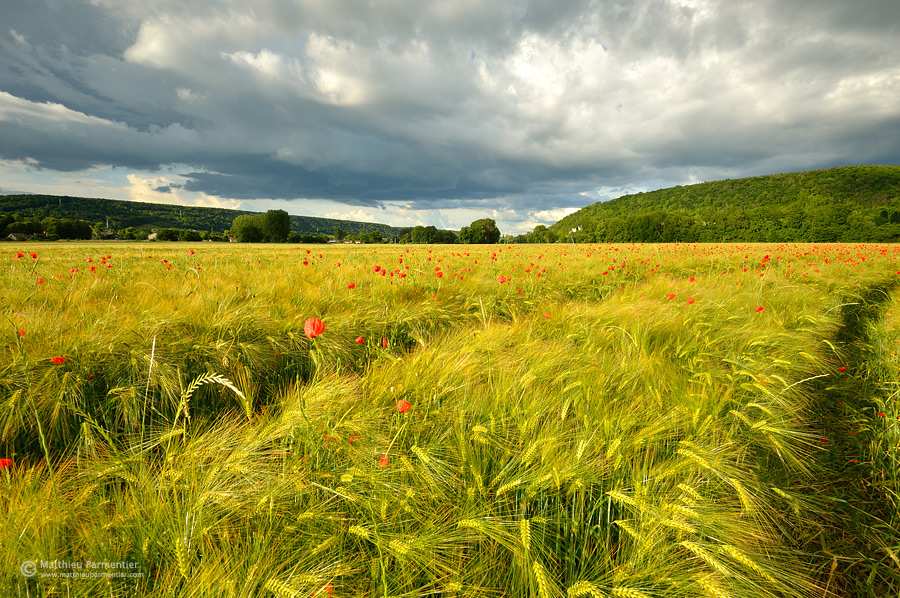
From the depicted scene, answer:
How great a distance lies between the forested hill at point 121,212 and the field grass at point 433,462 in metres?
109

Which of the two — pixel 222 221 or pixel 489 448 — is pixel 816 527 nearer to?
pixel 489 448

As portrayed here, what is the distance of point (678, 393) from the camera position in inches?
83.6

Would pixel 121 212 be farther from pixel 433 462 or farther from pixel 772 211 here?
pixel 772 211

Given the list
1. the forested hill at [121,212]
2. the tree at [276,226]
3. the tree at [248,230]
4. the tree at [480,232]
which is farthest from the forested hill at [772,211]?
the forested hill at [121,212]

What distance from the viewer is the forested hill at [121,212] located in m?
92.2

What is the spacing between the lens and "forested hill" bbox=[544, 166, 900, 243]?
51.1 meters

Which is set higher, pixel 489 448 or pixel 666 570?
pixel 489 448

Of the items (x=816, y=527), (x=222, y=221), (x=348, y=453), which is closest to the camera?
(x=348, y=453)

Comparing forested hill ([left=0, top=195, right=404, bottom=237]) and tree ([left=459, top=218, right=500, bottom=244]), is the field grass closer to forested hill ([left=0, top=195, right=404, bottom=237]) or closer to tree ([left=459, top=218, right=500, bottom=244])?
tree ([left=459, top=218, right=500, bottom=244])

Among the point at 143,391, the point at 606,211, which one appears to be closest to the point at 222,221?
the point at 606,211

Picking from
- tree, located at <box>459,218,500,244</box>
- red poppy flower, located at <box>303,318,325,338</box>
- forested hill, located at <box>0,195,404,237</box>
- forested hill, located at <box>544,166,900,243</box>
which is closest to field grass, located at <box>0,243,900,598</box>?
red poppy flower, located at <box>303,318,325,338</box>

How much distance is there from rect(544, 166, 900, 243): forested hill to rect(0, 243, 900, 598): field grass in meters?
66.3

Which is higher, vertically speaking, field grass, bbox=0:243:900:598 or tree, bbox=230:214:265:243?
tree, bbox=230:214:265:243

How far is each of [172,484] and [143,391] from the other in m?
1.38
